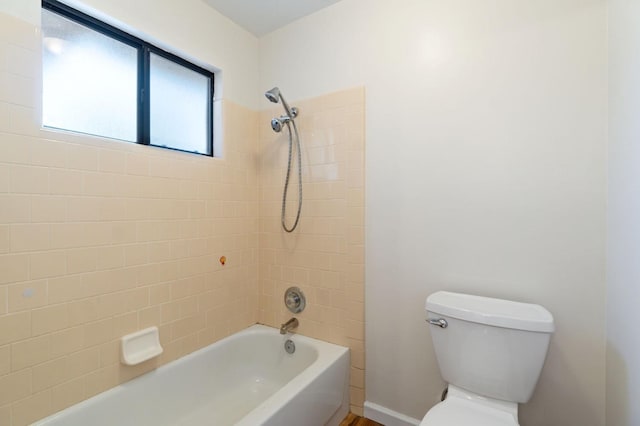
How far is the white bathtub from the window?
1.20 meters

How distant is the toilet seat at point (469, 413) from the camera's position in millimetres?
1031

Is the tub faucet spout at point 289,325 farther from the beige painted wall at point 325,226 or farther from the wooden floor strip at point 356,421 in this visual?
the wooden floor strip at point 356,421

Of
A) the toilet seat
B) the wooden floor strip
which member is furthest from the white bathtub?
the toilet seat

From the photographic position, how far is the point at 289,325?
6.10ft

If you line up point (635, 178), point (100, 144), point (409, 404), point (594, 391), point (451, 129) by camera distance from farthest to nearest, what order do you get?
point (409, 404) → point (451, 129) → point (100, 144) → point (594, 391) → point (635, 178)

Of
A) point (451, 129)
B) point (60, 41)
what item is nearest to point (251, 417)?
point (451, 129)

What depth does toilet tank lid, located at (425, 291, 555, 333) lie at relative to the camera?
108cm

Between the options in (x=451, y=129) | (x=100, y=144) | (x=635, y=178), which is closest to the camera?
(x=635, y=178)

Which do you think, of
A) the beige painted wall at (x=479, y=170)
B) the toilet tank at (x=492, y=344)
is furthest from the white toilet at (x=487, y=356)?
the beige painted wall at (x=479, y=170)

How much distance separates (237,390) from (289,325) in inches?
19.1

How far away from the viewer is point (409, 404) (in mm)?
1544

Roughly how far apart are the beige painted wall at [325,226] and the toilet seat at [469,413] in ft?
1.93

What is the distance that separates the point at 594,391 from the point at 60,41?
265cm

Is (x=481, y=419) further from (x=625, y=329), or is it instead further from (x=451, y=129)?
(x=451, y=129)
